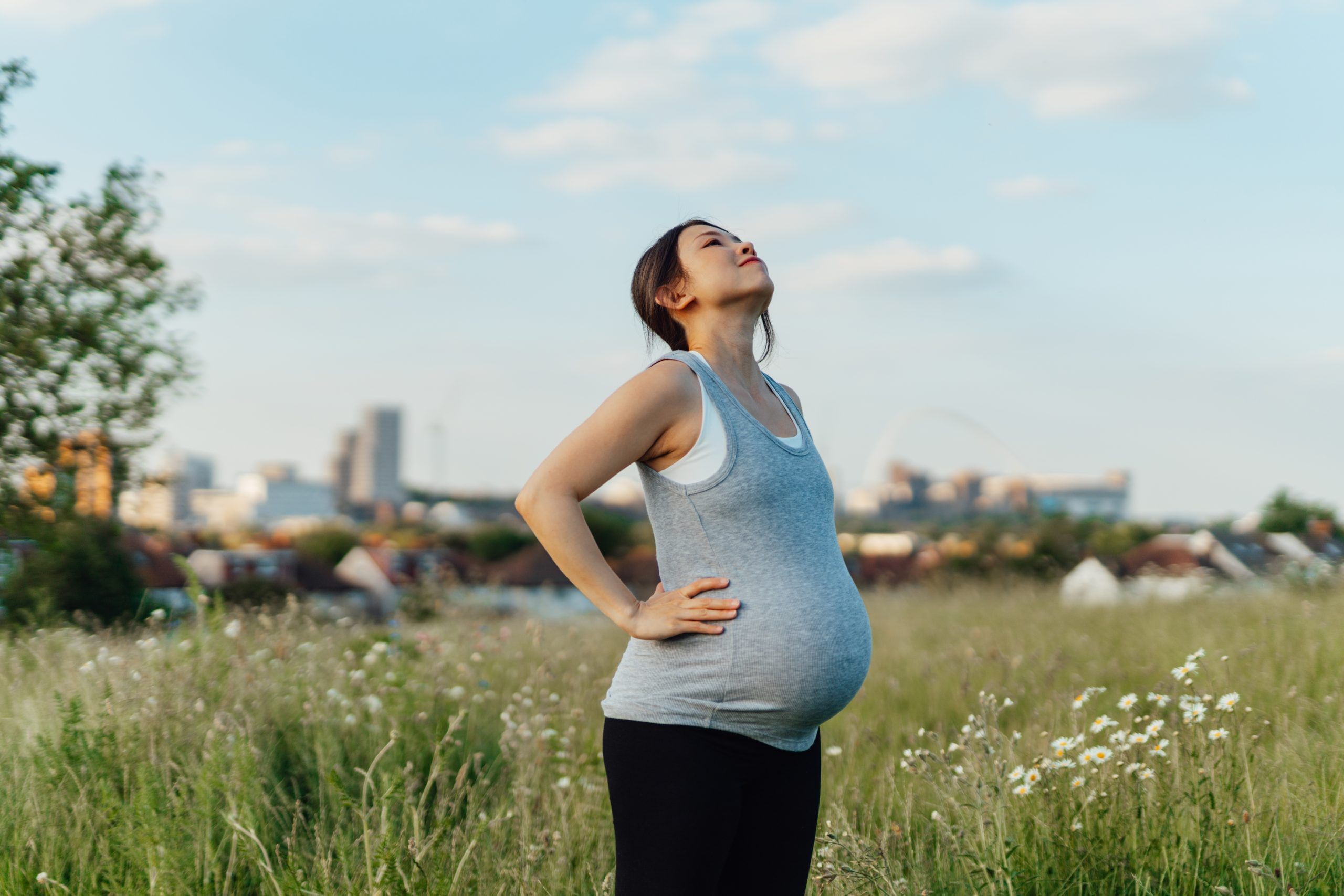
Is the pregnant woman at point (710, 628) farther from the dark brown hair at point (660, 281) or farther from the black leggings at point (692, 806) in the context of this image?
the dark brown hair at point (660, 281)

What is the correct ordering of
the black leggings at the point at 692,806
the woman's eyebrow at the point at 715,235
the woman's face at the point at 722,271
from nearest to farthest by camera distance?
the black leggings at the point at 692,806 < the woman's face at the point at 722,271 < the woman's eyebrow at the point at 715,235

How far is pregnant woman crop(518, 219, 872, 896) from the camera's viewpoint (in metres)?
1.97

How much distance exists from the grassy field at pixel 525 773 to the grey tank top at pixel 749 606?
2.30 ft

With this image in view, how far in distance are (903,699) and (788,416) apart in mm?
4660

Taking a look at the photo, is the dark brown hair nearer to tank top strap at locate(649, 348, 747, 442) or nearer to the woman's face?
the woman's face

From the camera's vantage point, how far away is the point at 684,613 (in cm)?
196

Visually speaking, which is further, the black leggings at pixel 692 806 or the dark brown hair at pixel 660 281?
the dark brown hair at pixel 660 281

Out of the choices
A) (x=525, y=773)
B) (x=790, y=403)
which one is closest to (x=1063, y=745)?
(x=790, y=403)

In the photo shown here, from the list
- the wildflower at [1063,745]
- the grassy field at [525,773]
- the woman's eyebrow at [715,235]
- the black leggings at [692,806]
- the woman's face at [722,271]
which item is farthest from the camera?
the wildflower at [1063,745]

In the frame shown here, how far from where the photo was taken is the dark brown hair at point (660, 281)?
7.75 ft

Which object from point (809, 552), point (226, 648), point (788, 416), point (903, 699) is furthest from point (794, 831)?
point (903, 699)

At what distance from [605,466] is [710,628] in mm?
360

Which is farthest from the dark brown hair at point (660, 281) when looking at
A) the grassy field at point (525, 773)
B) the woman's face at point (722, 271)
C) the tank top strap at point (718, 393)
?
the grassy field at point (525, 773)

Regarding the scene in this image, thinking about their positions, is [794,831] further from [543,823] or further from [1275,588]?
[1275,588]
